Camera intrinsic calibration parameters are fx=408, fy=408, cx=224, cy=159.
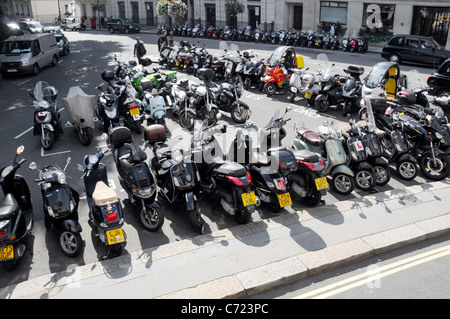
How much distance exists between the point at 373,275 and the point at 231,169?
258 cm

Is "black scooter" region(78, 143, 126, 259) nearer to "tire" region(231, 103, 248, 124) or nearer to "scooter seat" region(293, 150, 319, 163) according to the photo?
"scooter seat" region(293, 150, 319, 163)

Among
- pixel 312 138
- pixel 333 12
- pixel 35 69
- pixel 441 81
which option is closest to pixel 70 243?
pixel 312 138

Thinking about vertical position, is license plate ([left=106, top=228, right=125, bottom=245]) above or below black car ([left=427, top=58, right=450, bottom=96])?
below

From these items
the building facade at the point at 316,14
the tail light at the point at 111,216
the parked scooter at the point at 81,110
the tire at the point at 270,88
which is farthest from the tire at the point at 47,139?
the building facade at the point at 316,14

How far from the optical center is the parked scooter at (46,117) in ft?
32.8

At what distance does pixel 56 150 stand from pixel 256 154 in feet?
18.4

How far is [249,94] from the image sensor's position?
614 inches

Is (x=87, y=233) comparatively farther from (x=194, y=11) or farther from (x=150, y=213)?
(x=194, y=11)

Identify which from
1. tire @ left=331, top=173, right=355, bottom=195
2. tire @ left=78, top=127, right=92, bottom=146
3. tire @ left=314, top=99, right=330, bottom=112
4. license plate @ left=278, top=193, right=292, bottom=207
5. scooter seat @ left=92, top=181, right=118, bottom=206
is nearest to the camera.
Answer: scooter seat @ left=92, top=181, right=118, bottom=206

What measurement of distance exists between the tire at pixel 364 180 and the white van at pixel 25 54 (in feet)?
55.6

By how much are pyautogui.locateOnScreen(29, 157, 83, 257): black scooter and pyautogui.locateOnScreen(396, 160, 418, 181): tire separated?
251 inches

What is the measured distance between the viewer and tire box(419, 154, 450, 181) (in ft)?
27.5

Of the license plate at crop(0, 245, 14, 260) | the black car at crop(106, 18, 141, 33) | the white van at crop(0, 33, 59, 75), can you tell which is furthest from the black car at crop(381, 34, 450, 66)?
the black car at crop(106, 18, 141, 33)
